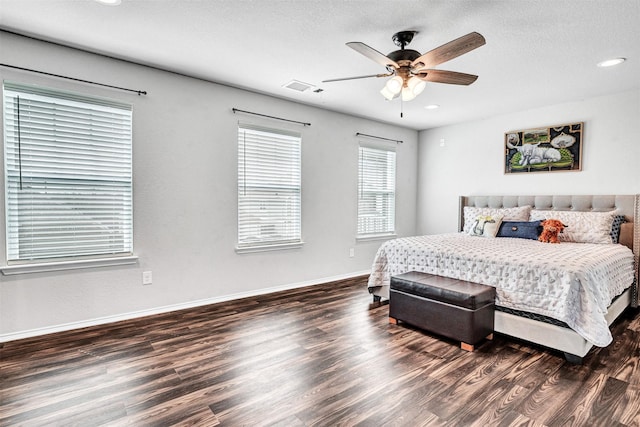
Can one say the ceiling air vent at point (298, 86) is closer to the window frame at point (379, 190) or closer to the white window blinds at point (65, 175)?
the window frame at point (379, 190)

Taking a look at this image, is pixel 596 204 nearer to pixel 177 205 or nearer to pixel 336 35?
pixel 336 35

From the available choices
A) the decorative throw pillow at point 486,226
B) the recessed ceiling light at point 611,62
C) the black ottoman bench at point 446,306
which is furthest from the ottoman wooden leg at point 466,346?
the recessed ceiling light at point 611,62

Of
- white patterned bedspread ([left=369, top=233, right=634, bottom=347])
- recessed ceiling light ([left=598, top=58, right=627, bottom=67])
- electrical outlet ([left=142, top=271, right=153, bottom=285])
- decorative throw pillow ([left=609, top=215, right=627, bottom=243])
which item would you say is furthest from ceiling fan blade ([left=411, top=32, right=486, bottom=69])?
electrical outlet ([left=142, top=271, right=153, bottom=285])

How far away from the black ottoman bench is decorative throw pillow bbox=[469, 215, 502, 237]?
4.86ft

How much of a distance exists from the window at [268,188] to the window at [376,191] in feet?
3.85

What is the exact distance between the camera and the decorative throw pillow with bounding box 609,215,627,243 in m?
Result: 3.54

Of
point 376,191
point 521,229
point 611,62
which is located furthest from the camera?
point 376,191

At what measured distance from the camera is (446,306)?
2611mm

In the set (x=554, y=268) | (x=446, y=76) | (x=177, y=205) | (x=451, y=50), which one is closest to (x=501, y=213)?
(x=554, y=268)

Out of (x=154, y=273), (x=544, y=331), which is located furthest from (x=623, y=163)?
(x=154, y=273)

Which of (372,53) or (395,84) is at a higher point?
(372,53)

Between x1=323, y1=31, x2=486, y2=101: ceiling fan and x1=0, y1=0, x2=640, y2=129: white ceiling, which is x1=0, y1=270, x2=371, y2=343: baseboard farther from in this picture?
x1=323, y1=31, x2=486, y2=101: ceiling fan

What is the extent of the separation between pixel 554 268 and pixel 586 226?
1.66 metres

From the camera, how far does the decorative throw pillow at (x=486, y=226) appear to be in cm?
404
